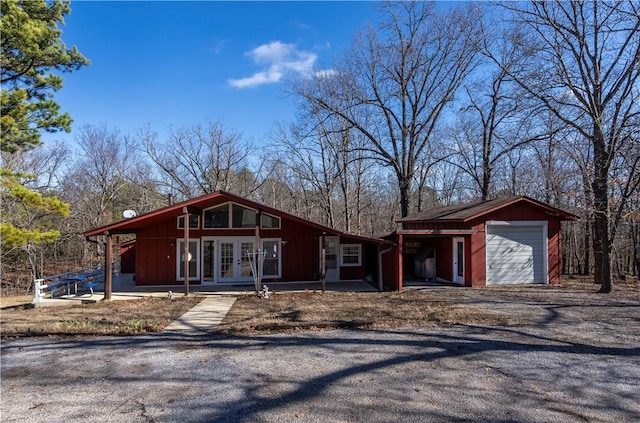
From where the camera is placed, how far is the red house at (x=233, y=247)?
14.5 m

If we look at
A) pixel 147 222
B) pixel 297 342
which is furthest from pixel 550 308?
pixel 147 222

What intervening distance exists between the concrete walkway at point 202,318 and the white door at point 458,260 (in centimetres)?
848

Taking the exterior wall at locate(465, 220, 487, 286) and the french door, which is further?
the french door

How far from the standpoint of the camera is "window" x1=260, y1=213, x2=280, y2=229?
15.1 m

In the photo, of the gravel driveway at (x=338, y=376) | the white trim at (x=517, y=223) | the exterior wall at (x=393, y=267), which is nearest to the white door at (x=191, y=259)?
the exterior wall at (x=393, y=267)

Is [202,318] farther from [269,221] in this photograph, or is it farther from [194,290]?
[269,221]

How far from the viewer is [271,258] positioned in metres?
15.2

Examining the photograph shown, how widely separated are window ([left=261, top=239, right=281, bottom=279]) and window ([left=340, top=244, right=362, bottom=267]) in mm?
2529

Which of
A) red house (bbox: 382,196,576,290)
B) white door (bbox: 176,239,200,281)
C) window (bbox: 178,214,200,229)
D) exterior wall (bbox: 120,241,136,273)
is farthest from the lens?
exterior wall (bbox: 120,241,136,273)

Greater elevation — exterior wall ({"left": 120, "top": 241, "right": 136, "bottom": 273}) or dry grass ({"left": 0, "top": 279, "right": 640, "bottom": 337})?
exterior wall ({"left": 120, "top": 241, "right": 136, "bottom": 273})

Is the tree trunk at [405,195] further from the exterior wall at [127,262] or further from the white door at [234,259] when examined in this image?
the exterior wall at [127,262]

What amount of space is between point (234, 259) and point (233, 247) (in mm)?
Result: 473

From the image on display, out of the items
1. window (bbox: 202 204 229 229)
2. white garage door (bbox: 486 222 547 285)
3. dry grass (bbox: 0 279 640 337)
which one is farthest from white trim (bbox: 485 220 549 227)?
window (bbox: 202 204 229 229)

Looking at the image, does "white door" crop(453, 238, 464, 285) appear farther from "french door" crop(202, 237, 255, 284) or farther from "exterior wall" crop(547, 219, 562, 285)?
"french door" crop(202, 237, 255, 284)
